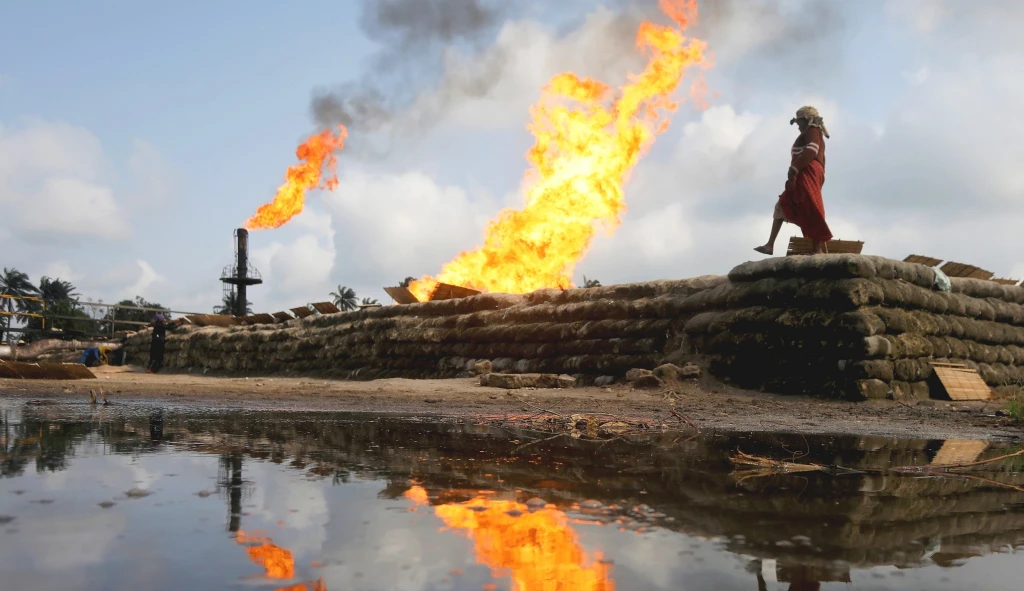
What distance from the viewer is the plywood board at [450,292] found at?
1426cm

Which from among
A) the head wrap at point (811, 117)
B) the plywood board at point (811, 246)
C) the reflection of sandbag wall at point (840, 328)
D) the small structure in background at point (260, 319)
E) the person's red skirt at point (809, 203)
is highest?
the head wrap at point (811, 117)

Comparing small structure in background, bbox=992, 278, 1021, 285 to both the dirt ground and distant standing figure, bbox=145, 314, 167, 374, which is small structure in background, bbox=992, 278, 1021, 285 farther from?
distant standing figure, bbox=145, 314, 167, 374

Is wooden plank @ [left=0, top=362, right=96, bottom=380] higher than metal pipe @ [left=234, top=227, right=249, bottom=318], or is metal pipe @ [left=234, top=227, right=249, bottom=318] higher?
metal pipe @ [left=234, top=227, right=249, bottom=318]

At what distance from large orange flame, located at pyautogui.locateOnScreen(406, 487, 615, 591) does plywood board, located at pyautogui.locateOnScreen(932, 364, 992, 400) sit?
27.5ft

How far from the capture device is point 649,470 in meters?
3.21

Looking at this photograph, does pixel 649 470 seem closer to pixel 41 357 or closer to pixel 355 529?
pixel 355 529

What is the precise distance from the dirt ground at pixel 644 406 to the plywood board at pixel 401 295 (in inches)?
173

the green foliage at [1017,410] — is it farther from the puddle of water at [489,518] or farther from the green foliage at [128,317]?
the green foliage at [128,317]

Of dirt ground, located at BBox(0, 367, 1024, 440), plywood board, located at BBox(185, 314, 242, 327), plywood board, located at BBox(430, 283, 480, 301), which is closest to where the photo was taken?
dirt ground, located at BBox(0, 367, 1024, 440)

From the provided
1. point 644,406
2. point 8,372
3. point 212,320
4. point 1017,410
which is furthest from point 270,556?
point 212,320

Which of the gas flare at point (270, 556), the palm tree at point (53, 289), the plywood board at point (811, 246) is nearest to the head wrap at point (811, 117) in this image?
the plywood board at point (811, 246)

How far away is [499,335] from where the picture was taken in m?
12.4

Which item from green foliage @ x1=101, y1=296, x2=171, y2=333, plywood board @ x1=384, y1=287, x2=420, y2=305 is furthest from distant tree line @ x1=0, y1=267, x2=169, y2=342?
plywood board @ x1=384, y1=287, x2=420, y2=305

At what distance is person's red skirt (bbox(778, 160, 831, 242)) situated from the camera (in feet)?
33.3
